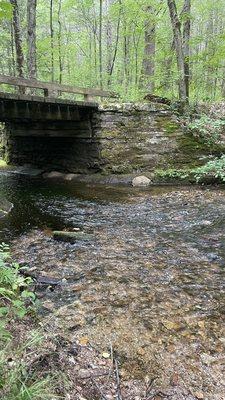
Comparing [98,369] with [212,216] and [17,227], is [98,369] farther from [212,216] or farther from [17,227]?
[212,216]

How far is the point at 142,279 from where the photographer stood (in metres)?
4.31

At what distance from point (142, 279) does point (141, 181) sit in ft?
22.5

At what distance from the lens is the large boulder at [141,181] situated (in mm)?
10844

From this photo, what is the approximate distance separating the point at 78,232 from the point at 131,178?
5.38m

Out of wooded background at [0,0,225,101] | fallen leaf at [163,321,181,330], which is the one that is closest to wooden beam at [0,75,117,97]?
wooded background at [0,0,225,101]

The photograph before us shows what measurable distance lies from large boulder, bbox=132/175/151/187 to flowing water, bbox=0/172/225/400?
229 cm

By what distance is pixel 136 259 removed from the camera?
4965 millimetres

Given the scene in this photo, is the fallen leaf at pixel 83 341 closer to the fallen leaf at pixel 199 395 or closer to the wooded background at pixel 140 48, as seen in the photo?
the fallen leaf at pixel 199 395

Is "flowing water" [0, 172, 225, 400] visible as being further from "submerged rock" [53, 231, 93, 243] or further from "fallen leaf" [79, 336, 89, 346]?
"submerged rock" [53, 231, 93, 243]

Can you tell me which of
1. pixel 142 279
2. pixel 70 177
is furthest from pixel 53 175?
pixel 142 279

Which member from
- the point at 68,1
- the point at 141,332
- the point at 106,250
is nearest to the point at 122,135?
the point at 106,250

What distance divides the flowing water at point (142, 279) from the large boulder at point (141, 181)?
2.29 metres

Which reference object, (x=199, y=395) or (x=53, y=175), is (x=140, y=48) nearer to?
(x=53, y=175)

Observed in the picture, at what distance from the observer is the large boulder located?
1084cm
